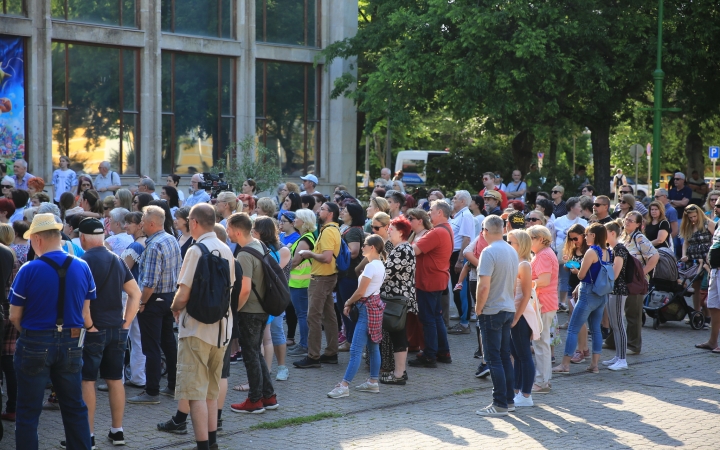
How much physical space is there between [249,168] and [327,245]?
14117mm

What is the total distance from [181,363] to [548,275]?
4332 millimetres

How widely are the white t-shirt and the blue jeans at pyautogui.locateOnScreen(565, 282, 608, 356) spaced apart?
8.24ft

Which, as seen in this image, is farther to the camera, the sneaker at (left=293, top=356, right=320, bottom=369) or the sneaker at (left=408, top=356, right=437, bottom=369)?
the sneaker at (left=408, top=356, right=437, bottom=369)

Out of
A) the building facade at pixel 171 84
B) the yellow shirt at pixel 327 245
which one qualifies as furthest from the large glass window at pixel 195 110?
the yellow shirt at pixel 327 245

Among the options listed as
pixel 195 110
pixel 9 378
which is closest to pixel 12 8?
pixel 195 110

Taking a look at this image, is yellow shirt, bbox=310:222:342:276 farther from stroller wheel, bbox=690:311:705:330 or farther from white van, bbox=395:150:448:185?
white van, bbox=395:150:448:185

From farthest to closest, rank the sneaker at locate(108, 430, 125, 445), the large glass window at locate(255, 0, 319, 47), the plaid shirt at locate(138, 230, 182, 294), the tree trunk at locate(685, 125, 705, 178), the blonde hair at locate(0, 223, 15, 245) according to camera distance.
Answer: the tree trunk at locate(685, 125, 705, 178), the large glass window at locate(255, 0, 319, 47), the plaid shirt at locate(138, 230, 182, 294), the blonde hair at locate(0, 223, 15, 245), the sneaker at locate(108, 430, 125, 445)

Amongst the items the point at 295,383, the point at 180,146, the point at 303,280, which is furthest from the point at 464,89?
the point at 295,383

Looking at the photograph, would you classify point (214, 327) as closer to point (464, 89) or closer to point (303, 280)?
point (303, 280)

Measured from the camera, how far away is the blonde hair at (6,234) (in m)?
7.88

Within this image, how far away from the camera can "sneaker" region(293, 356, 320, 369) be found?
10.2m

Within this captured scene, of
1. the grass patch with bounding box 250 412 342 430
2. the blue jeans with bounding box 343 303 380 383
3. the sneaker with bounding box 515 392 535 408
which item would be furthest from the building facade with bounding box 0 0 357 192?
the sneaker with bounding box 515 392 535 408

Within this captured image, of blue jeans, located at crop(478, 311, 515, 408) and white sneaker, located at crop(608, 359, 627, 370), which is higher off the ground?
blue jeans, located at crop(478, 311, 515, 408)

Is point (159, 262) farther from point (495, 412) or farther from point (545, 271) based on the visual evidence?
point (545, 271)
